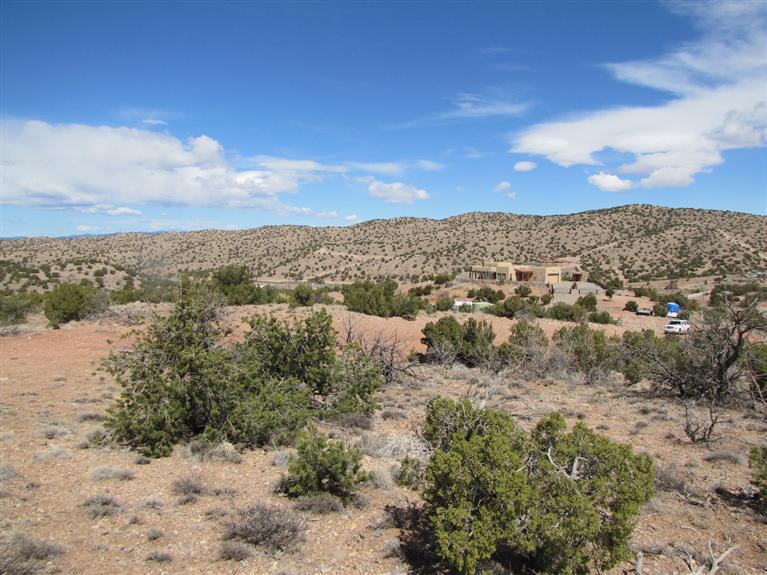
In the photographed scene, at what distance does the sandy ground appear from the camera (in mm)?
5824

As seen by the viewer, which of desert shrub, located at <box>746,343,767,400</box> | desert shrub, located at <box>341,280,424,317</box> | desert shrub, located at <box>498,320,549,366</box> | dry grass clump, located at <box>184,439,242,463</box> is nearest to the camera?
dry grass clump, located at <box>184,439,242,463</box>

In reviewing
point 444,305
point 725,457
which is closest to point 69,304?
point 444,305

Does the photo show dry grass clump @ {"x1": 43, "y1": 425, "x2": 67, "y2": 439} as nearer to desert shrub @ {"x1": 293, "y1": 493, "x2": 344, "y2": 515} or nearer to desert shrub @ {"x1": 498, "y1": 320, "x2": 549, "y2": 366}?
desert shrub @ {"x1": 293, "y1": 493, "x2": 344, "y2": 515}

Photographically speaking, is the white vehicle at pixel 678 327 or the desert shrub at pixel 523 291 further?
the desert shrub at pixel 523 291

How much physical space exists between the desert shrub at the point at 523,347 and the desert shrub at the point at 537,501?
12.4 meters

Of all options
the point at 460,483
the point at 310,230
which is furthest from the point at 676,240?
the point at 460,483

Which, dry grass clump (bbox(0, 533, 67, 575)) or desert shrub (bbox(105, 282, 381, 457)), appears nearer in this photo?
dry grass clump (bbox(0, 533, 67, 575))

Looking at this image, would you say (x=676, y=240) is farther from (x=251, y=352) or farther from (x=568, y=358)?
(x=251, y=352)

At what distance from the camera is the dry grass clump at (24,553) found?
5.02 metres

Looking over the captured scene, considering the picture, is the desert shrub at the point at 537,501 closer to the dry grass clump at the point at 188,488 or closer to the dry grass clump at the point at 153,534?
the dry grass clump at the point at 153,534

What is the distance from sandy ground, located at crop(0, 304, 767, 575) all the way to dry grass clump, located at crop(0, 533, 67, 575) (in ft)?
0.51

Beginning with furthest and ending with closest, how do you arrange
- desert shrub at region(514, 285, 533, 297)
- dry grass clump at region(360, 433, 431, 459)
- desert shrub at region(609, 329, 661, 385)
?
desert shrub at region(514, 285, 533, 297) < desert shrub at region(609, 329, 661, 385) < dry grass clump at region(360, 433, 431, 459)

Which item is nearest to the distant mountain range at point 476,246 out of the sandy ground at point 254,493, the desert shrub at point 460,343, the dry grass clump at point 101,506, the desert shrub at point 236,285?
the desert shrub at point 236,285

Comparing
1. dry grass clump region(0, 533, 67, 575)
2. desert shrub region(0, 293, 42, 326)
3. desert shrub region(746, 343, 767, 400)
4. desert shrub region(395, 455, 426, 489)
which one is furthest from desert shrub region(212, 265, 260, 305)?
desert shrub region(746, 343, 767, 400)
